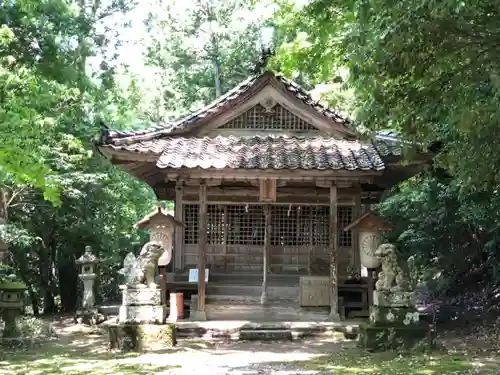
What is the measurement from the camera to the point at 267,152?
497 inches

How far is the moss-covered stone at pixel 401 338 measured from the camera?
30.4ft

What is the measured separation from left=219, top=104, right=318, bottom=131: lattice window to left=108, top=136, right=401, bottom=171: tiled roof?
42cm

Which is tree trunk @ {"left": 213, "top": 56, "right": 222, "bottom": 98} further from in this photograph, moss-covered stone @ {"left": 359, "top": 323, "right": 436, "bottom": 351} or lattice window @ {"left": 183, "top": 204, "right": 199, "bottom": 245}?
moss-covered stone @ {"left": 359, "top": 323, "right": 436, "bottom": 351}

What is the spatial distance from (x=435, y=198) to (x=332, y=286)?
3.46 m

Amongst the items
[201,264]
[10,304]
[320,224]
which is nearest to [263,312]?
[201,264]

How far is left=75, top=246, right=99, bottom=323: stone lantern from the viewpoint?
14.8 m

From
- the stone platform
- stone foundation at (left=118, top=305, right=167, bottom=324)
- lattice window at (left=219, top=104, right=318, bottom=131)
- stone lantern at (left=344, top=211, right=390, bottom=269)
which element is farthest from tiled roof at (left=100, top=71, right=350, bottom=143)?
stone foundation at (left=118, top=305, right=167, bottom=324)

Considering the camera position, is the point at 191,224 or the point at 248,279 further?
the point at 191,224

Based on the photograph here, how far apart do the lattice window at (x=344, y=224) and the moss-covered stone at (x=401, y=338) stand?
4.94 metres

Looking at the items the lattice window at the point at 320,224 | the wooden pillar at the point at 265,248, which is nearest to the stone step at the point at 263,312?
the wooden pillar at the point at 265,248

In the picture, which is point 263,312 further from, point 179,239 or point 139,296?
point 139,296

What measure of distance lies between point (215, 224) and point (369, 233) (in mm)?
4239

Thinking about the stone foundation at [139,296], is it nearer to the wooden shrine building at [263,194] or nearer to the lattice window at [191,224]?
the wooden shrine building at [263,194]

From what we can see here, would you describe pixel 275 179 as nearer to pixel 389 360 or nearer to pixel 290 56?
pixel 290 56
